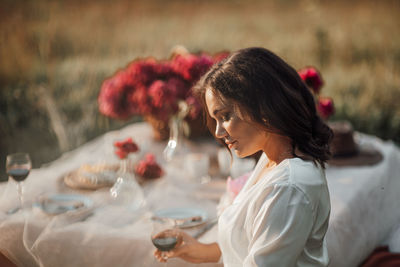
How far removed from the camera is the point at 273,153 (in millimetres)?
1110

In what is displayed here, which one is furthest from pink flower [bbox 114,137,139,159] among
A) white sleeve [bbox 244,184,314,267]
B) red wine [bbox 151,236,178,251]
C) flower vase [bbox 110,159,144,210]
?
white sleeve [bbox 244,184,314,267]

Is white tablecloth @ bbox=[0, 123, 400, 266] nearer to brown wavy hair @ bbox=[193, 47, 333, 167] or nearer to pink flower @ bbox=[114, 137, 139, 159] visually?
pink flower @ bbox=[114, 137, 139, 159]

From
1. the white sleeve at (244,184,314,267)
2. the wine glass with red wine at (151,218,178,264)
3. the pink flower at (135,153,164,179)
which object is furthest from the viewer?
the pink flower at (135,153,164,179)

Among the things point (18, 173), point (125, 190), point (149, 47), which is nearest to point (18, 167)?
point (18, 173)

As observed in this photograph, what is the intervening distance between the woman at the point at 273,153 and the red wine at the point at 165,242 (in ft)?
0.52

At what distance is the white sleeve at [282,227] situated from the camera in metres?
0.93

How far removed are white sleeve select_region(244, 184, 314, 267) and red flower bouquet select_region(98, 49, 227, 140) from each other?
4.04 ft

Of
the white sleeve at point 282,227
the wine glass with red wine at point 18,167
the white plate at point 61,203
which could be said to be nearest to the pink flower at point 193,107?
the white plate at point 61,203

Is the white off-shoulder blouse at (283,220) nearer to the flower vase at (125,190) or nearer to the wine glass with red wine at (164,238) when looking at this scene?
the wine glass with red wine at (164,238)

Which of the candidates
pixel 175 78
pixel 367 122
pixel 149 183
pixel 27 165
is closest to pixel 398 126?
pixel 367 122

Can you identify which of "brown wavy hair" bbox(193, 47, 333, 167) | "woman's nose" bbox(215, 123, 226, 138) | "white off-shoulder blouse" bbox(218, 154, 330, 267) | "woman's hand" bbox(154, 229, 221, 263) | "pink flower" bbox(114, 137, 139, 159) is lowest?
"woman's hand" bbox(154, 229, 221, 263)

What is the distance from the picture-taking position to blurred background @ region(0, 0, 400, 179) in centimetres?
387

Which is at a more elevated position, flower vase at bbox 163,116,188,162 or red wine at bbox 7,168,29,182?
red wine at bbox 7,168,29,182

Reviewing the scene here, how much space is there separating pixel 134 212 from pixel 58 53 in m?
3.02
